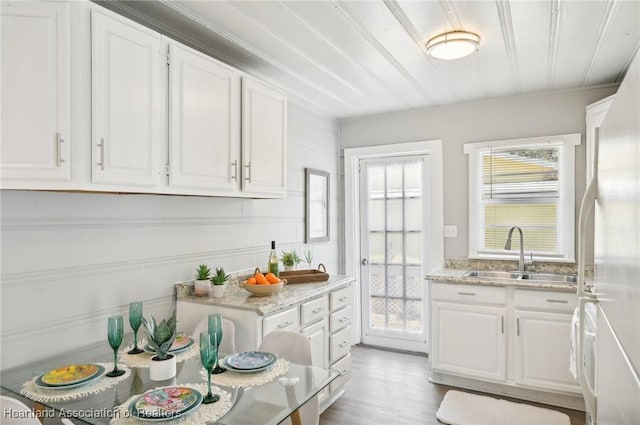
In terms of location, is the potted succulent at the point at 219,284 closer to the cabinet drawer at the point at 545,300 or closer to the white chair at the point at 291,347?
the white chair at the point at 291,347

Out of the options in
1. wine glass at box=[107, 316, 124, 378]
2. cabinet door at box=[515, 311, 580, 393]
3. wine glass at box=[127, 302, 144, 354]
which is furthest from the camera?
cabinet door at box=[515, 311, 580, 393]

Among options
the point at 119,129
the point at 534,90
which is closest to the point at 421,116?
the point at 534,90

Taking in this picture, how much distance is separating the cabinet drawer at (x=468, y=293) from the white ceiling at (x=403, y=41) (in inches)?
66.1

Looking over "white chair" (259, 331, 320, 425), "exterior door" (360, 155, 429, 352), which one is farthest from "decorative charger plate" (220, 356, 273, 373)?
"exterior door" (360, 155, 429, 352)

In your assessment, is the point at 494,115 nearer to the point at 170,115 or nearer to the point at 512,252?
the point at 512,252

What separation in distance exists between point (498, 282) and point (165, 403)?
265cm

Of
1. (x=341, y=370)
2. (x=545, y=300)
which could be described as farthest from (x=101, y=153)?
(x=545, y=300)

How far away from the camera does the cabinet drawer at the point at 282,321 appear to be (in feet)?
7.60

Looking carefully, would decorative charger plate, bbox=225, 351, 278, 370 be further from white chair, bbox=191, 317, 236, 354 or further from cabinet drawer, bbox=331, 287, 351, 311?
cabinet drawer, bbox=331, 287, 351, 311

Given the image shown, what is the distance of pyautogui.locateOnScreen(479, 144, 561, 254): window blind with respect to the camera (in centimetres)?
361

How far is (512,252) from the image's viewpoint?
3.74 meters

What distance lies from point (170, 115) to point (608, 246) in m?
1.92

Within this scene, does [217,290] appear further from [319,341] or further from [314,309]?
[319,341]

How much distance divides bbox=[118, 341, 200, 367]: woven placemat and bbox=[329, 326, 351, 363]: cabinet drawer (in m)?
1.32
